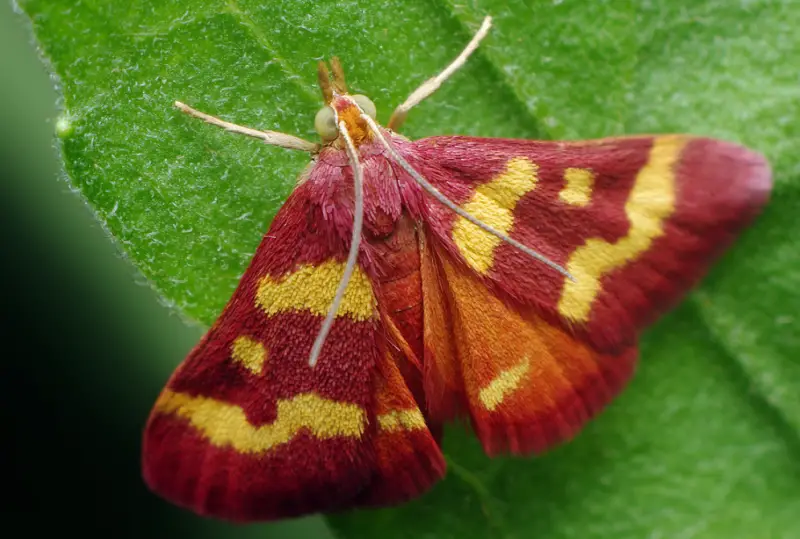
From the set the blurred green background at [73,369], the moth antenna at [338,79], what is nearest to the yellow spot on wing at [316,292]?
the moth antenna at [338,79]

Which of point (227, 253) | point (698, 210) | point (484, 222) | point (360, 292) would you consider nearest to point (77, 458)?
point (227, 253)

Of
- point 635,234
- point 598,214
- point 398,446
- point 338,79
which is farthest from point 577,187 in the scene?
point 398,446

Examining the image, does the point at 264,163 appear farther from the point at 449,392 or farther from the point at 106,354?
the point at 106,354

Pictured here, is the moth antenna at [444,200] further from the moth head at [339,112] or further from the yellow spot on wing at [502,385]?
the yellow spot on wing at [502,385]

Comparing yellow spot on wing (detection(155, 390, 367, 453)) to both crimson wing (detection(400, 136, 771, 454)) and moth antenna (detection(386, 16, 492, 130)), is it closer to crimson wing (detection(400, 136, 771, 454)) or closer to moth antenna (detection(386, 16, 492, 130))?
crimson wing (detection(400, 136, 771, 454))

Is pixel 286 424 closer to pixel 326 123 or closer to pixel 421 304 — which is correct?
pixel 421 304

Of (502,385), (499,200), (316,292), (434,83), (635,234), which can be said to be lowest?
(502,385)

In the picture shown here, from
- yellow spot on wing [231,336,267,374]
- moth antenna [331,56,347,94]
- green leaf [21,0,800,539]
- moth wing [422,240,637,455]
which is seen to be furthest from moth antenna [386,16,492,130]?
yellow spot on wing [231,336,267,374]
